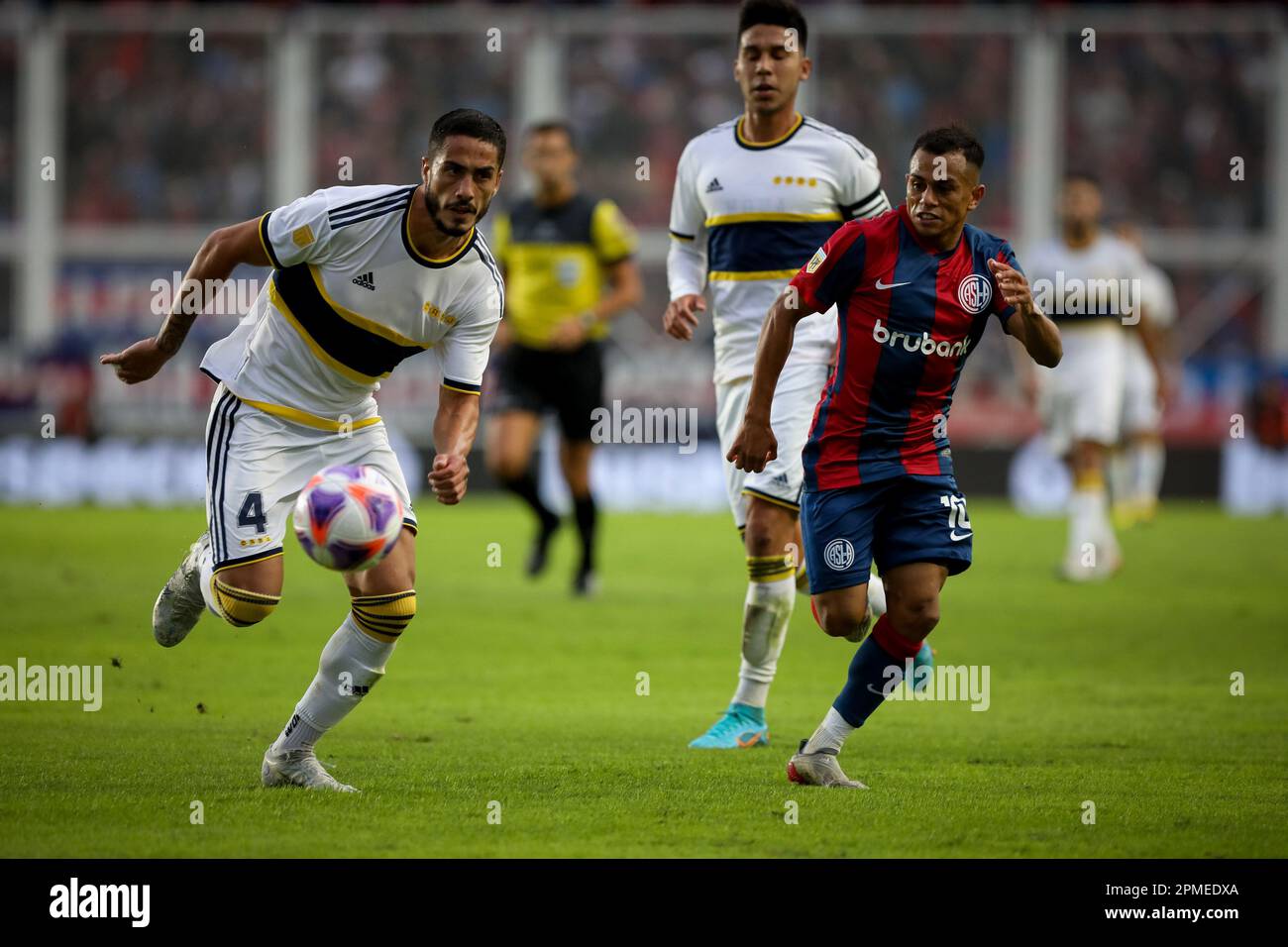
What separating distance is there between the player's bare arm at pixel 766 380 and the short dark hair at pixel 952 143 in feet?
2.12

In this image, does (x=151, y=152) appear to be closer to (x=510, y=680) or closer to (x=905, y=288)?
(x=510, y=680)

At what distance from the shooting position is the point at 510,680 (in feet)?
A: 26.8

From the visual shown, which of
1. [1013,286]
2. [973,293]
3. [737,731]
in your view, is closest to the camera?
[1013,286]

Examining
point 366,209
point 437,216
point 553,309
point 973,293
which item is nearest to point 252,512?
point 366,209

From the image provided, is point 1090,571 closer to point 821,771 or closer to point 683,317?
point 683,317

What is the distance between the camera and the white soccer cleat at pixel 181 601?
612 centimetres

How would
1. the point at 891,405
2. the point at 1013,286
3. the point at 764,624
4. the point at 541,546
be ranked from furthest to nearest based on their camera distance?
the point at 541,546
the point at 764,624
the point at 891,405
the point at 1013,286

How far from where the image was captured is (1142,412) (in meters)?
15.8

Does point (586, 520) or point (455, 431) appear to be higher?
point (586, 520)

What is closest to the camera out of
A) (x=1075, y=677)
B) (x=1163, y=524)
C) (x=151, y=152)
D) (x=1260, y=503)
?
(x=1075, y=677)

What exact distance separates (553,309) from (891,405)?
667 cm

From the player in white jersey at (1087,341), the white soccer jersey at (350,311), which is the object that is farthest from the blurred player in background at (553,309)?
the white soccer jersey at (350,311)
